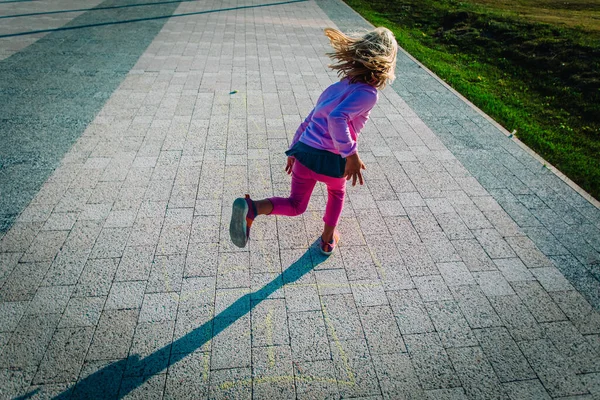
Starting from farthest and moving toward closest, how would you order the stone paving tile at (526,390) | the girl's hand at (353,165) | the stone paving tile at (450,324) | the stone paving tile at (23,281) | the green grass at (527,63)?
1. the green grass at (527,63)
2. the stone paving tile at (23,281)
3. the stone paving tile at (450,324)
4. the girl's hand at (353,165)
5. the stone paving tile at (526,390)

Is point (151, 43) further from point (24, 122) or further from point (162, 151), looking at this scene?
point (162, 151)

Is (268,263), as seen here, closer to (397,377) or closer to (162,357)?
(162,357)

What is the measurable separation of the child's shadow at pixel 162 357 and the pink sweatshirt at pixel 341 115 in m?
1.26

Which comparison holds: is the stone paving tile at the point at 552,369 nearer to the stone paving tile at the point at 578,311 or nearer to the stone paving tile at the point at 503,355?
the stone paving tile at the point at 503,355

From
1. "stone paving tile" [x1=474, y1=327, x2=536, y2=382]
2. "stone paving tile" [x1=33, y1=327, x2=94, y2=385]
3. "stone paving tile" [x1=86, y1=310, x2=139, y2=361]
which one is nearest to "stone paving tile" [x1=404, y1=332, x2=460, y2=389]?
"stone paving tile" [x1=474, y1=327, x2=536, y2=382]

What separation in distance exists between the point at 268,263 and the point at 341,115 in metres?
1.57

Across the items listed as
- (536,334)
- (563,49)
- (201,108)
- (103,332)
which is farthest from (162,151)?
(563,49)

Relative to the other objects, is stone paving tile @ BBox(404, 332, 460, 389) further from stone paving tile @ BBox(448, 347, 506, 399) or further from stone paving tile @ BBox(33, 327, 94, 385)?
stone paving tile @ BBox(33, 327, 94, 385)

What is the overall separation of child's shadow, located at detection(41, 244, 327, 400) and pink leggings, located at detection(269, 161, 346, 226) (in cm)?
62

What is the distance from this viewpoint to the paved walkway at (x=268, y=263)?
98.6 inches

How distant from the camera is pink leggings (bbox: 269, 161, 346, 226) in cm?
293

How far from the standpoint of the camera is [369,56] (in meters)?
2.35

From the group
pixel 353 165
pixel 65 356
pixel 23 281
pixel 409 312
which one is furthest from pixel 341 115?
pixel 23 281

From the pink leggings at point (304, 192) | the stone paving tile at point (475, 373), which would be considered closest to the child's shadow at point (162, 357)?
the pink leggings at point (304, 192)
